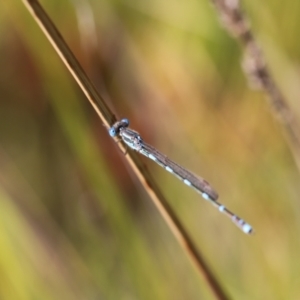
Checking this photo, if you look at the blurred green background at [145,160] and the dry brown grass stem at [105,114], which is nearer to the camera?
the dry brown grass stem at [105,114]

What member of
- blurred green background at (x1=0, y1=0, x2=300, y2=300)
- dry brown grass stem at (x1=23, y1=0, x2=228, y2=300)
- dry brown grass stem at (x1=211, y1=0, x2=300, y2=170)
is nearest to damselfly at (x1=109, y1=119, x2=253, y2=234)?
dry brown grass stem at (x1=23, y1=0, x2=228, y2=300)

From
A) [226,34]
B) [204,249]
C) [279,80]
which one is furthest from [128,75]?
[204,249]

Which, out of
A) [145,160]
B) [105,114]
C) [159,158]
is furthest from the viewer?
[145,160]

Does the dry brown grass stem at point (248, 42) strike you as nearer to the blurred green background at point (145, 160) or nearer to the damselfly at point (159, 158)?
the damselfly at point (159, 158)

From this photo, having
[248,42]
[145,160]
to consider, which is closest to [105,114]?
[248,42]

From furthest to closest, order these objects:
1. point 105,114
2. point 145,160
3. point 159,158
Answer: point 145,160
point 159,158
point 105,114

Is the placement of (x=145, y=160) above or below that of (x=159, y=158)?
above

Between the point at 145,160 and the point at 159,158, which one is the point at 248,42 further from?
the point at 145,160

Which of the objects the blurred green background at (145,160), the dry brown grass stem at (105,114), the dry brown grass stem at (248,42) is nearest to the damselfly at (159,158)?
the dry brown grass stem at (105,114)
